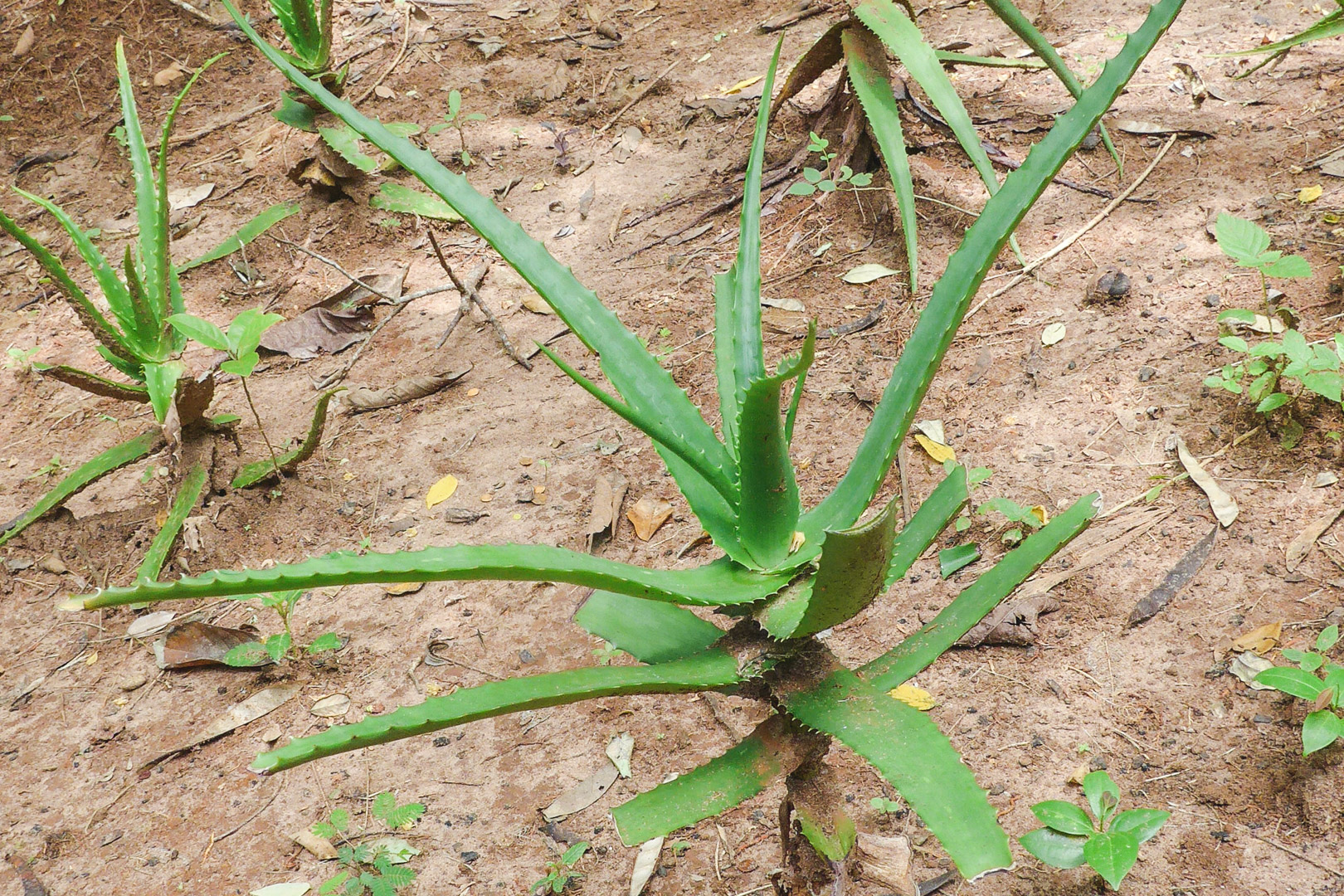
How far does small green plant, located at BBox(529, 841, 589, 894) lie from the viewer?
1.61 m

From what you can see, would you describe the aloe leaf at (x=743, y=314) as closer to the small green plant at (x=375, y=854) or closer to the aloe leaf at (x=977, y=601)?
the aloe leaf at (x=977, y=601)

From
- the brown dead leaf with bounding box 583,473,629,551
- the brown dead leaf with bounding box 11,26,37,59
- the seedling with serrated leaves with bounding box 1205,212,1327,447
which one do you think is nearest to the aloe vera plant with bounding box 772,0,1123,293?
the seedling with serrated leaves with bounding box 1205,212,1327,447

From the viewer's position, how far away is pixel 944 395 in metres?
2.35

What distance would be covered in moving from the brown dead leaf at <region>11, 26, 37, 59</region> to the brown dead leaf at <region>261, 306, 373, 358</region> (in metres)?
2.65

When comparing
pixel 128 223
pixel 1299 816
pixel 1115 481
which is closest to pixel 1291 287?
pixel 1115 481

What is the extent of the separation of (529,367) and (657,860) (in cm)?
157

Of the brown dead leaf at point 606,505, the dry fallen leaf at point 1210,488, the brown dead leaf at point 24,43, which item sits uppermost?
the brown dead leaf at point 24,43

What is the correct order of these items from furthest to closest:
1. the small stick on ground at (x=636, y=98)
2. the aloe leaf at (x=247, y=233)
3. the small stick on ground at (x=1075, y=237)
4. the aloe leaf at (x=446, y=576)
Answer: the small stick on ground at (x=636, y=98), the aloe leaf at (x=247, y=233), the small stick on ground at (x=1075, y=237), the aloe leaf at (x=446, y=576)

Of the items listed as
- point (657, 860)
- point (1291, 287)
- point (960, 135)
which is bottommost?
point (657, 860)

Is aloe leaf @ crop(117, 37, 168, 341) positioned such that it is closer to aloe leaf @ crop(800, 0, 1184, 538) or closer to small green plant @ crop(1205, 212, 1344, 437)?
aloe leaf @ crop(800, 0, 1184, 538)

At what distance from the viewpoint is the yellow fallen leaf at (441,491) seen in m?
2.46

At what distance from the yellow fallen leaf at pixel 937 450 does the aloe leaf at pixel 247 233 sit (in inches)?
101

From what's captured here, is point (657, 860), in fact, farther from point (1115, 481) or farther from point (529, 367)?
point (529, 367)

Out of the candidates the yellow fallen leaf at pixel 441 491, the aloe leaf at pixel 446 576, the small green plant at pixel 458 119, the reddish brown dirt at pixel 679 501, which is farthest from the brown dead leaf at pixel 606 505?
the small green plant at pixel 458 119
